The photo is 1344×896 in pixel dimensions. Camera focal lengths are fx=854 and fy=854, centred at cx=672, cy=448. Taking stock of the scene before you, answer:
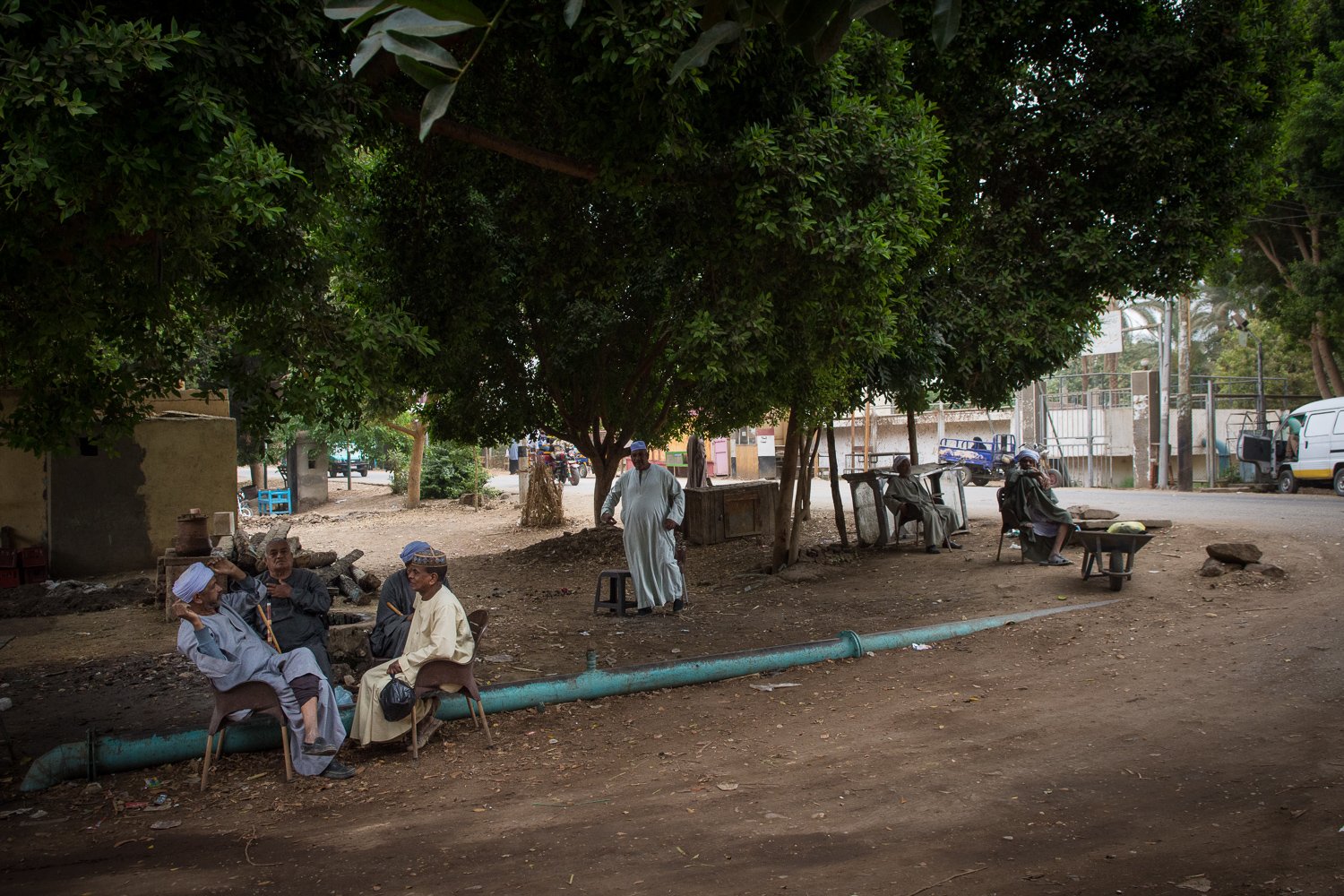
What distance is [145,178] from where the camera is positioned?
14.2ft

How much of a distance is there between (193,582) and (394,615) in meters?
1.23

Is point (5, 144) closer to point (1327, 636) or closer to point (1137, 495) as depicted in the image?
A: point (1327, 636)

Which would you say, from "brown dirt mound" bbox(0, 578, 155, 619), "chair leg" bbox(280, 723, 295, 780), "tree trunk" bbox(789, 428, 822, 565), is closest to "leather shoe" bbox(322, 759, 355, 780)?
"chair leg" bbox(280, 723, 295, 780)

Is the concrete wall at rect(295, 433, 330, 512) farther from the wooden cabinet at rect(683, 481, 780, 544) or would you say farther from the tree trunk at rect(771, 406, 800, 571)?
the tree trunk at rect(771, 406, 800, 571)

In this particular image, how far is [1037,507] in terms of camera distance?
10125mm

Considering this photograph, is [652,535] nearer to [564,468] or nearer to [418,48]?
[418,48]

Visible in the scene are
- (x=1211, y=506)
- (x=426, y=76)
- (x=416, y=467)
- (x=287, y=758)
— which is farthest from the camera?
(x=416, y=467)

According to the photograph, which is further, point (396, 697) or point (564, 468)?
point (564, 468)

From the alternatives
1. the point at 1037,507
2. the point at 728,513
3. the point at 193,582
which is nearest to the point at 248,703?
the point at 193,582

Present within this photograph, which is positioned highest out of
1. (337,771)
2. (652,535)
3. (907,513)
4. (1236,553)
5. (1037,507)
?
(1037,507)

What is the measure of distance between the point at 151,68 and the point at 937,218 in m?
5.59

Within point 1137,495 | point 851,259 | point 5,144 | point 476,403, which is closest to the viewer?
point 5,144

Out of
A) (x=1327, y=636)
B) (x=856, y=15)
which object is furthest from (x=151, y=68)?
(x=1327, y=636)

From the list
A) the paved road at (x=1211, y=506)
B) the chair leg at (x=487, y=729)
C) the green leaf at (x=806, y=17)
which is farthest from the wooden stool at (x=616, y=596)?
the green leaf at (x=806, y=17)
